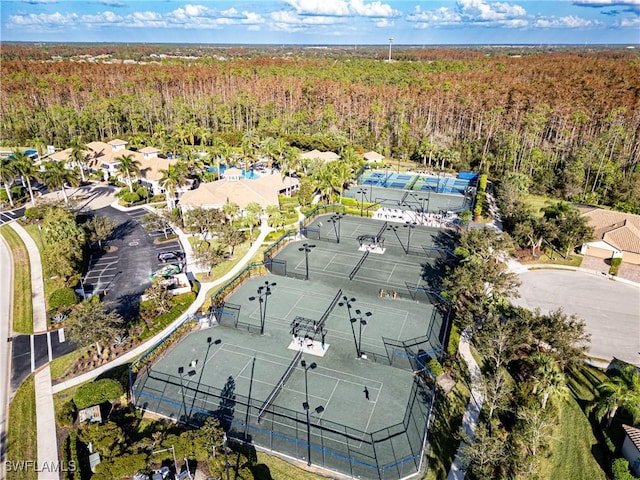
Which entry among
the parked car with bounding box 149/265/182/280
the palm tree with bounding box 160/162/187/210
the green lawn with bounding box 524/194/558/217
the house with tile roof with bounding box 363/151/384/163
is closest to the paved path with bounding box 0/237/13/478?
the parked car with bounding box 149/265/182/280

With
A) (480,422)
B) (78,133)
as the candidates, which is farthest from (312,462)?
(78,133)

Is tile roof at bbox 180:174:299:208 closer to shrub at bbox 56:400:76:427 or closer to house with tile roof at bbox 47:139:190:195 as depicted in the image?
house with tile roof at bbox 47:139:190:195

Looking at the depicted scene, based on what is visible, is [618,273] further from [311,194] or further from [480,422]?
[311,194]

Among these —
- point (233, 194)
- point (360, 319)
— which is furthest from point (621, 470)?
point (233, 194)

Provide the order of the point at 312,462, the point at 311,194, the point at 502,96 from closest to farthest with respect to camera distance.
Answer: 1. the point at 312,462
2. the point at 311,194
3. the point at 502,96

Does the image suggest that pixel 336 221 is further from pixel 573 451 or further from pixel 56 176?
pixel 56 176
